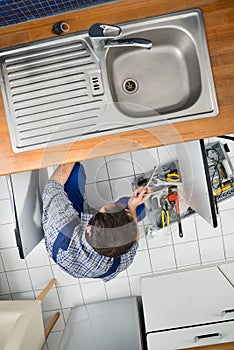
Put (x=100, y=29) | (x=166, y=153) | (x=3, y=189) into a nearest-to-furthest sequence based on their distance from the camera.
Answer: (x=100, y=29) → (x=166, y=153) → (x=3, y=189)

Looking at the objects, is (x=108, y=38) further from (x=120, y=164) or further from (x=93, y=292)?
(x=93, y=292)

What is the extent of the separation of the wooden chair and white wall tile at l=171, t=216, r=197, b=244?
96cm

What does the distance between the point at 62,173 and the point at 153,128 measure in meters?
0.40

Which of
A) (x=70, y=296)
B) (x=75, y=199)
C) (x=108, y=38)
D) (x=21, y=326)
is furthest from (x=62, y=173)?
(x=70, y=296)

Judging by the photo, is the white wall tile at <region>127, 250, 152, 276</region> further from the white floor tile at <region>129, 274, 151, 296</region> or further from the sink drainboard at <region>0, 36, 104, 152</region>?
the sink drainboard at <region>0, 36, 104, 152</region>

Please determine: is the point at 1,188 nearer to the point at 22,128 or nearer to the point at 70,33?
the point at 22,128

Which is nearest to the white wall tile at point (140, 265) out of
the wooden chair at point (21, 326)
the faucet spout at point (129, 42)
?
the wooden chair at point (21, 326)

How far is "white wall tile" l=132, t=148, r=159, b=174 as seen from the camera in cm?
119

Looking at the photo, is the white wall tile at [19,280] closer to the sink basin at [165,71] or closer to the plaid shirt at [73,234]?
the plaid shirt at [73,234]

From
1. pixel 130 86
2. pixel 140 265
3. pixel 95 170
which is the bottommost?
pixel 140 265

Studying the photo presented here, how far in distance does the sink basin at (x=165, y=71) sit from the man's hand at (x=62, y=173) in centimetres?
29

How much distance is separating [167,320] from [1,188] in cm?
130

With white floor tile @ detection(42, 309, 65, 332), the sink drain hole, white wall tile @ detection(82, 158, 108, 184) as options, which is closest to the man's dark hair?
white wall tile @ detection(82, 158, 108, 184)

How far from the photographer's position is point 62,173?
129 centimetres
